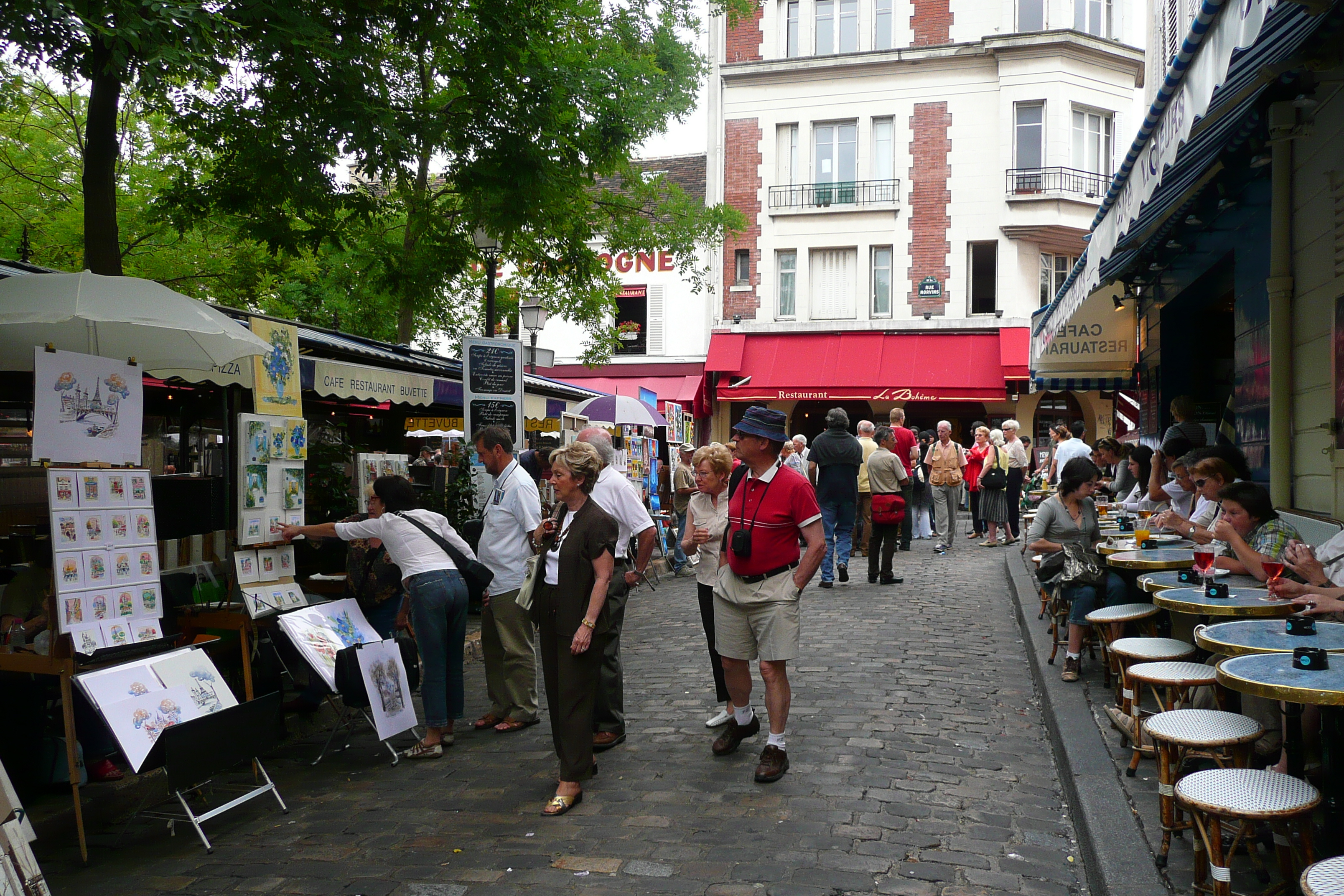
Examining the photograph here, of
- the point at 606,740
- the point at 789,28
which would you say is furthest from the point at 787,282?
the point at 606,740

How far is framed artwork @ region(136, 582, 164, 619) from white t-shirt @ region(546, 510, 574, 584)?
2.01 m

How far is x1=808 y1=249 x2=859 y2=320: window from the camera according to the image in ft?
82.3

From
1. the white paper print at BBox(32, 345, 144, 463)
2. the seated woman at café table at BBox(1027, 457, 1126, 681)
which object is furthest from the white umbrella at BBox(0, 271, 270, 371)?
the seated woman at café table at BBox(1027, 457, 1126, 681)

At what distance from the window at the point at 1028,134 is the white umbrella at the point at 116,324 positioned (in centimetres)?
2146

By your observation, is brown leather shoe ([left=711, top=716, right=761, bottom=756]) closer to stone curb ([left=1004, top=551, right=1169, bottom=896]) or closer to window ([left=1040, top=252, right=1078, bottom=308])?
stone curb ([left=1004, top=551, right=1169, bottom=896])

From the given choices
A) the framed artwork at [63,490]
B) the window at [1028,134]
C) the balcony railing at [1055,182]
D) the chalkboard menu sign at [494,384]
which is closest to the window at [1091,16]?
the window at [1028,134]

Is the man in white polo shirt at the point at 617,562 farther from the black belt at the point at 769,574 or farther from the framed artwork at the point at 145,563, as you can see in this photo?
the framed artwork at the point at 145,563

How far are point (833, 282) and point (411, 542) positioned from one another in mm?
20604

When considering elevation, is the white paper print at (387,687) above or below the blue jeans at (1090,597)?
below

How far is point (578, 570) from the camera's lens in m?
4.97

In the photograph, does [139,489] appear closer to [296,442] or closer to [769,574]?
[296,442]

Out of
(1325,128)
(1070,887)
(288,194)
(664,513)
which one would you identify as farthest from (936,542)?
(1070,887)

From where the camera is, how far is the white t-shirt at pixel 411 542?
5938 mm

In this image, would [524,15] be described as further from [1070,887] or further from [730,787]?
[1070,887]
